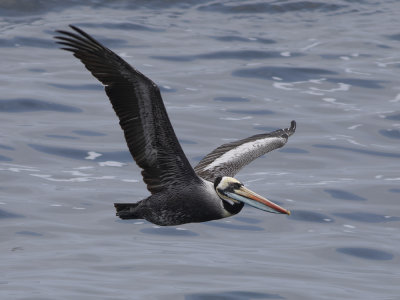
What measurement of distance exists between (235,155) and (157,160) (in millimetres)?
2066

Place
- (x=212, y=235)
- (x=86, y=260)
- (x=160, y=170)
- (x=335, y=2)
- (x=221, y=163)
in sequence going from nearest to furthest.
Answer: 1. (x=160, y=170)
2. (x=221, y=163)
3. (x=86, y=260)
4. (x=212, y=235)
5. (x=335, y=2)

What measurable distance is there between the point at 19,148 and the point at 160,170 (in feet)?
25.6

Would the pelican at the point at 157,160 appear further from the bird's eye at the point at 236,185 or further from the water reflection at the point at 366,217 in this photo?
the water reflection at the point at 366,217

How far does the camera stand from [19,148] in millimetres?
17672

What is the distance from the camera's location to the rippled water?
13336 mm

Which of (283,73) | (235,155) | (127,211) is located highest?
(235,155)

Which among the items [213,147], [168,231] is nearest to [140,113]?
[168,231]

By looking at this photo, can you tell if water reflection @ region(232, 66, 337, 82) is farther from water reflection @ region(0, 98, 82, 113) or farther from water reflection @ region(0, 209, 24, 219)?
water reflection @ region(0, 209, 24, 219)

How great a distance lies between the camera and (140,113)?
998cm

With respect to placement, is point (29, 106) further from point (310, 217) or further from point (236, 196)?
point (236, 196)

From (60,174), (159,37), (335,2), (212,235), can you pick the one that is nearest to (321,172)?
(212,235)

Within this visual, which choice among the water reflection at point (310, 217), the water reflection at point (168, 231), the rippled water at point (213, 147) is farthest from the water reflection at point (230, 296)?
the water reflection at point (310, 217)

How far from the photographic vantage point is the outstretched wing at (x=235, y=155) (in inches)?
460

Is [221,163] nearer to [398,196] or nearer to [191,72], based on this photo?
[398,196]
